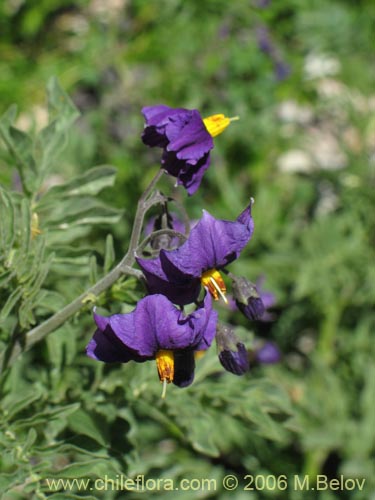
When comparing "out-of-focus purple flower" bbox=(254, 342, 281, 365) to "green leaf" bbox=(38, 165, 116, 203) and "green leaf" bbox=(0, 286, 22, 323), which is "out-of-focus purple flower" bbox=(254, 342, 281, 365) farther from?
"green leaf" bbox=(0, 286, 22, 323)

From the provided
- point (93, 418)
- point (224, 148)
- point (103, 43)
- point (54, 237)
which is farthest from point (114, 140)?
point (93, 418)

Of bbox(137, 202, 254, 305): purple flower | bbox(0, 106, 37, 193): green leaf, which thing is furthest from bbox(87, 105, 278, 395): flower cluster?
bbox(0, 106, 37, 193): green leaf

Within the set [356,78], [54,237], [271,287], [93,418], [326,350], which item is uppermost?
[54,237]

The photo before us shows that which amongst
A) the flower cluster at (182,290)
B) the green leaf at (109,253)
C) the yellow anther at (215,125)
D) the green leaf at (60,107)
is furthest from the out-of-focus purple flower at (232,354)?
the green leaf at (60,107)

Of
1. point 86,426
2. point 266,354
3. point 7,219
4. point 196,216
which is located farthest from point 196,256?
point 196,216

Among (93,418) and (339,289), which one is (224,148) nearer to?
(339,289)

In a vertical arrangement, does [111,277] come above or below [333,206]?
above

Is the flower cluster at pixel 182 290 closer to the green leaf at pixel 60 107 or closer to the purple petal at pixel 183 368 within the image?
the purple petal at pixel 183 368
